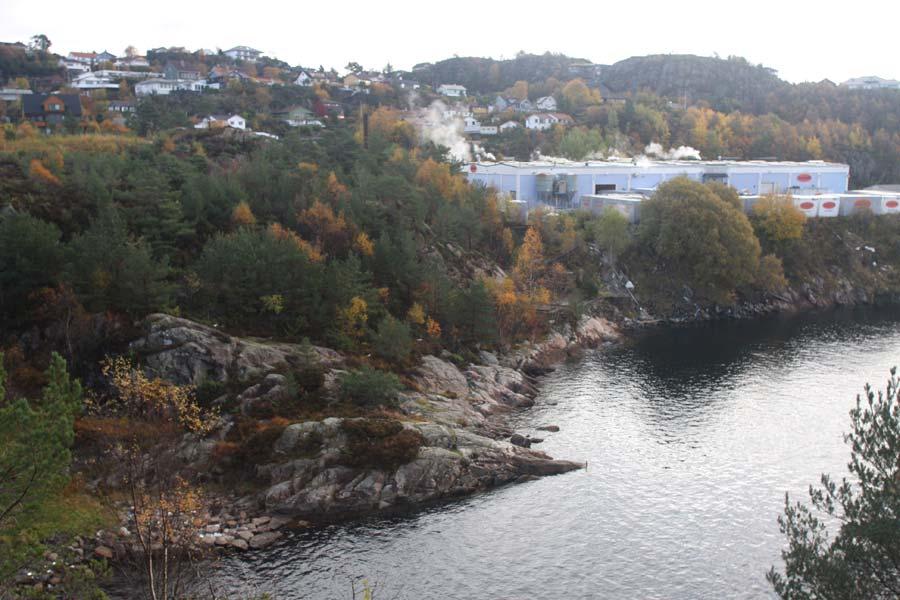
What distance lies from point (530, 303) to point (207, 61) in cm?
6000

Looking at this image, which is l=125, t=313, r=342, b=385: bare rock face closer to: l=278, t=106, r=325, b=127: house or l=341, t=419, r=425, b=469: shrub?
l=341, t=419, r=425, b=469: shrub

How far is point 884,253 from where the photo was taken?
4622cm

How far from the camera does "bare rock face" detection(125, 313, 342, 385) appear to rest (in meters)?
21.6

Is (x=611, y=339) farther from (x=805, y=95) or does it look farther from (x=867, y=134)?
(x=805, y=95)

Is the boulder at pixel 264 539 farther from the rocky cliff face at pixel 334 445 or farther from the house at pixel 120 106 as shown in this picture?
the house at pixel 120 106

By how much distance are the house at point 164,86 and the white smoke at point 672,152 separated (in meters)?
36.3

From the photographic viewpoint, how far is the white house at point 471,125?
223 ft

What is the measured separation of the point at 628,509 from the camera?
18828 millimetres

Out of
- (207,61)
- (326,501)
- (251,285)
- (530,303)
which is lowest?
(326,501)

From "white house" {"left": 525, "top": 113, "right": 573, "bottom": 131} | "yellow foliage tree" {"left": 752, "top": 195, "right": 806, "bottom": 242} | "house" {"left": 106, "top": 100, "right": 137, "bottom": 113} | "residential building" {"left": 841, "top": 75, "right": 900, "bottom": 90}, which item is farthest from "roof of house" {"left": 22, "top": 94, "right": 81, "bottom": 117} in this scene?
"residential building" {"left": 841, "top": 75, "right": 900, "bottom": 90}

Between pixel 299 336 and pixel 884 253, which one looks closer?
pixel 299 336

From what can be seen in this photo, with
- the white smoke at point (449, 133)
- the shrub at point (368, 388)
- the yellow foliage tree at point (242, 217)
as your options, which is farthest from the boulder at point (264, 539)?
the white smoke at point (449, 133)

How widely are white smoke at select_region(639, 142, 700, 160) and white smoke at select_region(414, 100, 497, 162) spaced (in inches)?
538

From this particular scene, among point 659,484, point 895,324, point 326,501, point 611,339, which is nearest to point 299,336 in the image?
point 326,501
